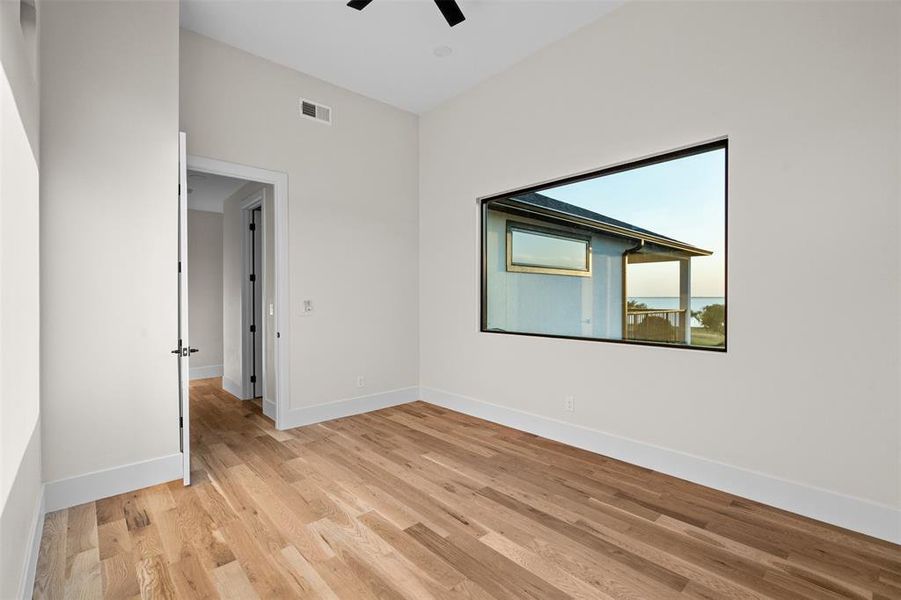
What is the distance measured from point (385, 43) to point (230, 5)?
1190 millimetres

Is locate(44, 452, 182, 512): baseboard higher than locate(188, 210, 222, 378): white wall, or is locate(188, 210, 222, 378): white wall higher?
locate(188, 210, 222, 378): white wall

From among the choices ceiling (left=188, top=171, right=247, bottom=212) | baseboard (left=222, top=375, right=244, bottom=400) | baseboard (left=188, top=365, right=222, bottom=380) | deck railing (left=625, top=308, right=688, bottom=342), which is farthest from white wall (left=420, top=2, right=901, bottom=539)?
baseboard (left=188, top=365, right=222, bottom=380)

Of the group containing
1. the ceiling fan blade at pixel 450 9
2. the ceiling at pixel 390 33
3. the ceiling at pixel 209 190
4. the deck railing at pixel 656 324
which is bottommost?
the deck railing at pixel 656 324

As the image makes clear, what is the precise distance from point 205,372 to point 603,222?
22.0 feet

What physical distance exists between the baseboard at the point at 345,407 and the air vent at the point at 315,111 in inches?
112

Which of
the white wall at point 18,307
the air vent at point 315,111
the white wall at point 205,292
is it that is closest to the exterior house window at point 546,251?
the air vent at point 315,111

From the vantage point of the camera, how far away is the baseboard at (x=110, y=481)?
8.50 ft

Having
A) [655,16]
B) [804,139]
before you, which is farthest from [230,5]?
[804,139]

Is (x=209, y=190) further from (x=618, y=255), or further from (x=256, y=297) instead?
(x=618, y=255)

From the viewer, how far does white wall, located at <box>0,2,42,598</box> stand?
1.54 metres

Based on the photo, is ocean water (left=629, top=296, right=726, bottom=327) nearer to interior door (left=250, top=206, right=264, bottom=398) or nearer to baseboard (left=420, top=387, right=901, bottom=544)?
baseboard (left=420, top=387, right=901, bottom=544)

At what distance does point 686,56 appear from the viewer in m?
2.94

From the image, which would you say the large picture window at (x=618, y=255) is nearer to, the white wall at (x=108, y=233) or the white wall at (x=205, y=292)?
the white wall at (x=108, y=233)

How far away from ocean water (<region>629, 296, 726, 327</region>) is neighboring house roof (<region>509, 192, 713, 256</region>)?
31 cm
